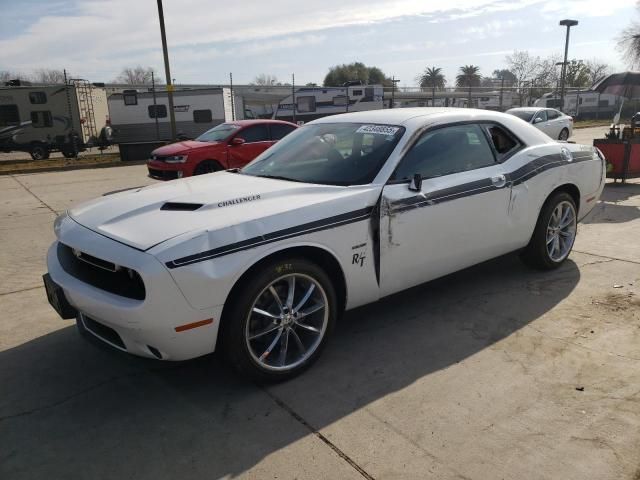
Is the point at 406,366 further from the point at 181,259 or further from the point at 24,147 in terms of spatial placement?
the point at 24,147

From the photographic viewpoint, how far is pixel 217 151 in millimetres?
10992

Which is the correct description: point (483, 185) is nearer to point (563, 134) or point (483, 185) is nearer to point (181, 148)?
point (181, 148)

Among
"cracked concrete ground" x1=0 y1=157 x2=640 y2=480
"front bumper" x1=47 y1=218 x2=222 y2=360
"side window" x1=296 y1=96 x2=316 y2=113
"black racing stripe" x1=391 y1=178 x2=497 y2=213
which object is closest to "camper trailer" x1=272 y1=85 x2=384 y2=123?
"side window" x1=296 y1=96 x2=316 y2=113

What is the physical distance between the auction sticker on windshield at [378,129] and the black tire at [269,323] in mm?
1210

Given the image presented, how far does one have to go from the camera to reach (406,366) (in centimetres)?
327

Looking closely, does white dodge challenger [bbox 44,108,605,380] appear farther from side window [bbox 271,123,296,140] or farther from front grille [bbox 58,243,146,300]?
side window [bbox 271,123,296,140]

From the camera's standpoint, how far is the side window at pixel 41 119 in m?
21.4

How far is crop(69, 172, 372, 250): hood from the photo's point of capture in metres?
2.80

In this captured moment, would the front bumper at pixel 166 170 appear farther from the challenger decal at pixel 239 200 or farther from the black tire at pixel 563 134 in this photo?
the black tire at pixel 563 134

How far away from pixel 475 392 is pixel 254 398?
1.28 meters

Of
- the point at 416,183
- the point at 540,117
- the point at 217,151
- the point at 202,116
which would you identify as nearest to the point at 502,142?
the point at 416,183

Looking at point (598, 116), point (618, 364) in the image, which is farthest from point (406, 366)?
point (598, 116)

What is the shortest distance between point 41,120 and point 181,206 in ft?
71.8

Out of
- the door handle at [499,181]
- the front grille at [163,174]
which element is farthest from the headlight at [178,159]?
the door handle at [499,181]
